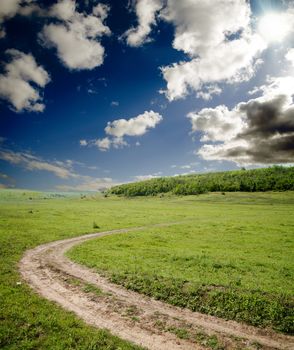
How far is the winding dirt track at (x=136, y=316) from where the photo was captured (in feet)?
37.4

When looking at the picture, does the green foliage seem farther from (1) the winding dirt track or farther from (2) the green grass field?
(1) the winding dirt track

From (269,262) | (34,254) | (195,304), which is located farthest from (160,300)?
(34,254)

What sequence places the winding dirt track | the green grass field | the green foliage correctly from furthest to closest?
the green foliage
the green grass field
the winding dirt track

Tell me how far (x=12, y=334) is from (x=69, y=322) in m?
2.51

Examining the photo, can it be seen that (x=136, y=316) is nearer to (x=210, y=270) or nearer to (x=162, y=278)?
(x=162, y=278)

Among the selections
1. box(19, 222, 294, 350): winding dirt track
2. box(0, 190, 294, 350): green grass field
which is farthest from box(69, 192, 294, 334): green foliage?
box(19, 222, 294, 350): winding dirt track

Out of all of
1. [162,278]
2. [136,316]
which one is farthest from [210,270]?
[136,316]

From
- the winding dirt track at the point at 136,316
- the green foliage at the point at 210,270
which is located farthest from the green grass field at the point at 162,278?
the winding dirt track at the point at 136,316

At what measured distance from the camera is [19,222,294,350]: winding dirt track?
1141 cm

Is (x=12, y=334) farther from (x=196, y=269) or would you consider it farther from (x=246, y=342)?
(x=196, y=269)

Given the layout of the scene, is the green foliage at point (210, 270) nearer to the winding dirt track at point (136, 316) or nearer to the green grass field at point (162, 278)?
the green grass field at point (162, 278)

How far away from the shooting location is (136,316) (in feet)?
44.2

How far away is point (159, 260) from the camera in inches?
942

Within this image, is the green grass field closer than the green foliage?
Yes
